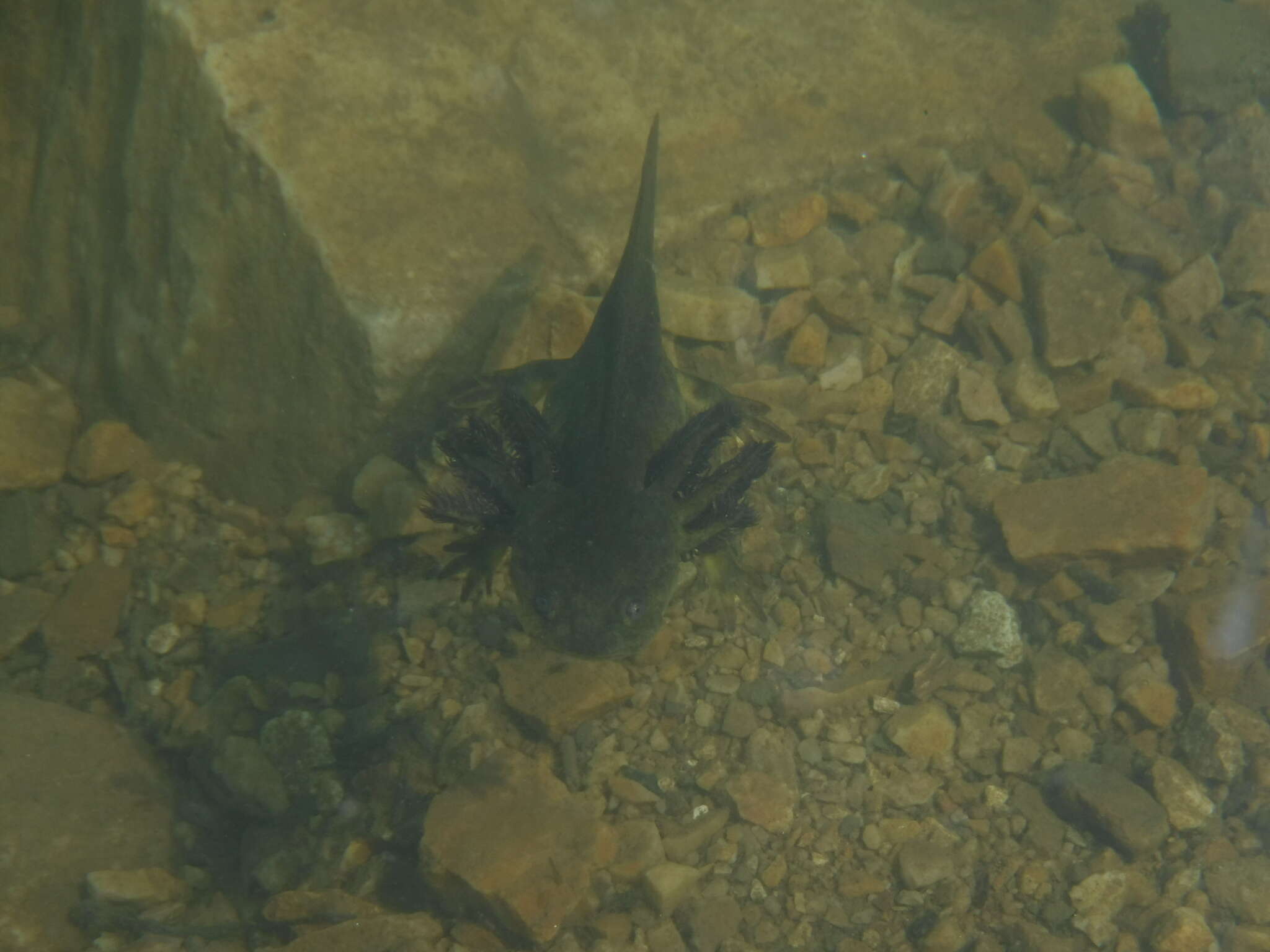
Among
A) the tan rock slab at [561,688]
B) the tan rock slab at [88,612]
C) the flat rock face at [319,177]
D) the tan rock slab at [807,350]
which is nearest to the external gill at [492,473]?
the tan rock slab at [561,688]

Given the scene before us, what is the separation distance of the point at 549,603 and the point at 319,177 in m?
3.05

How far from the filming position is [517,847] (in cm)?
405

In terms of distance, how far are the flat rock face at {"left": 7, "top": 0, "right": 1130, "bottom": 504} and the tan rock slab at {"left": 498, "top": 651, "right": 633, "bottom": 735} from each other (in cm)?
184

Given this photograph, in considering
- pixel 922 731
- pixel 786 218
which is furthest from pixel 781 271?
pixel 922 731

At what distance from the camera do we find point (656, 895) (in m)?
4.14

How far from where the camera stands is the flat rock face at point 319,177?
510cm

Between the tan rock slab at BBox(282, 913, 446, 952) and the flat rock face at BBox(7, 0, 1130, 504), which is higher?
the flat rock face at BBox(7, 0, 1130, 504)

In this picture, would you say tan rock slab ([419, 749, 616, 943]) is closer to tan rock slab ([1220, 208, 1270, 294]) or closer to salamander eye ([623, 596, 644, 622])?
salamander eye ([623, 596, 644, 622])

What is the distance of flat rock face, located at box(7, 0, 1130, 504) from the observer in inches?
201

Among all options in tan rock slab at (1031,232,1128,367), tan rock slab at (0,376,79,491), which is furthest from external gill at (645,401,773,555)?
tan rock slab at (0,376,79,491)

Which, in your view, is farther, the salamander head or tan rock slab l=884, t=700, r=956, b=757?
tan rock slab l=884, t=700, r=956, b=757

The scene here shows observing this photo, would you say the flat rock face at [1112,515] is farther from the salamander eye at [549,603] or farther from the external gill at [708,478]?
the salamander eye at [549,603]

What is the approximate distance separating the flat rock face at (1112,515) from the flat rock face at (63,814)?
17.0 feet

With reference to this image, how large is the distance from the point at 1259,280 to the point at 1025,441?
252 centimetres
